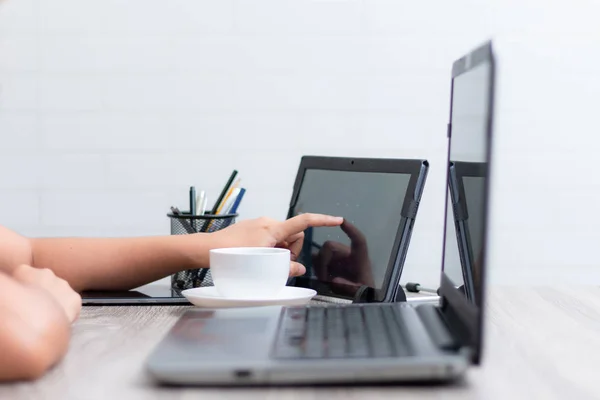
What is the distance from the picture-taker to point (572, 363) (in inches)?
30.4

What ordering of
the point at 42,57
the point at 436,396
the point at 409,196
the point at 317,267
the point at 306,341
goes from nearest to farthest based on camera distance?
1. the point at 436,396
2. the point at 306,341
3. the point at 409,196
4. the point at 317,267
5. the point at 42,57

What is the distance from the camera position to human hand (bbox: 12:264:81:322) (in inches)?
34.7

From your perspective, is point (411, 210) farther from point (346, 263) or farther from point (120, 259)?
point (120, 259)

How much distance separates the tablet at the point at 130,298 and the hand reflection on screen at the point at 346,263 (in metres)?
0.22

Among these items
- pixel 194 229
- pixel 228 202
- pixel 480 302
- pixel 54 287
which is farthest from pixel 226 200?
pixel 480 302

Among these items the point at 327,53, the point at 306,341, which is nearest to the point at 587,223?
the point at 327,53

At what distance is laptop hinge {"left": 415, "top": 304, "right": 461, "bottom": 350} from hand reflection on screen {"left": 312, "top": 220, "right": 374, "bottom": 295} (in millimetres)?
275

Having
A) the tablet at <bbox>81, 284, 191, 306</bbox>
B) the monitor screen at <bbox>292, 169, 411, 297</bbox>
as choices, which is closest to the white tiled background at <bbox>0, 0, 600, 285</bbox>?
the monitor screen at <bbox>292, 169, 411, 297</bbox>

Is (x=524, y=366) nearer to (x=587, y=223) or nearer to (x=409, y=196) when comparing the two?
(x=409, y=196)

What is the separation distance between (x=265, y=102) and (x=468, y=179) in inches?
53.9

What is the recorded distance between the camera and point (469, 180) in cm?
89

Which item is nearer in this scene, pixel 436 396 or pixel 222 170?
pixel 436 396

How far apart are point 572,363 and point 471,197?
21cm

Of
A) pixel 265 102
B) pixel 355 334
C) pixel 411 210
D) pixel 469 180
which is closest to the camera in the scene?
pixel 355 334
